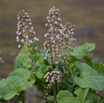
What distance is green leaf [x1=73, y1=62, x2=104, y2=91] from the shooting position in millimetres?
661

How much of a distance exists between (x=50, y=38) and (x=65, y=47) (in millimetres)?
103

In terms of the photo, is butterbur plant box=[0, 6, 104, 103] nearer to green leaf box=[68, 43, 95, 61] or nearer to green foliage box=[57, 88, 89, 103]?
green foliage box=[57, 88, 89, 103]

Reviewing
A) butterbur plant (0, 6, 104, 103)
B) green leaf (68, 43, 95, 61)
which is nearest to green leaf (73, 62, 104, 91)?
butterbur plant (0, 6, 104, 103)

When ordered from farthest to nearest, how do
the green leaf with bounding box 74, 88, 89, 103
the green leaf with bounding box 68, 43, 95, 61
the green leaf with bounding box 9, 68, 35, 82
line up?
the green leaf with bounding box 68, 43, 95, 61 < the green leaf with bounding box 9, 68, 35, 82 < the green leaf with bounding box 74, 88, 89, 103

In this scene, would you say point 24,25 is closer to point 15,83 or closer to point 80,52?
point 15,83

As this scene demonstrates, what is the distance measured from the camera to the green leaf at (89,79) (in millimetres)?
661

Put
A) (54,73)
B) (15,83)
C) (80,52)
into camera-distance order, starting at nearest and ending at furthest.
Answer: (54,73) < (15,83) < (80,52)

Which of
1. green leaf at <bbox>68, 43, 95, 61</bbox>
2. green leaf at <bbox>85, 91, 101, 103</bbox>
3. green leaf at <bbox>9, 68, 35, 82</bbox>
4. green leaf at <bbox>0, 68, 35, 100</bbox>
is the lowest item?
green leaf at <bbox>85, 91, 101, 103</bbox>

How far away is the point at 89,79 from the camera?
70cm

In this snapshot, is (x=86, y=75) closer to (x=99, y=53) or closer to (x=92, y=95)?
(x=92, y=95)

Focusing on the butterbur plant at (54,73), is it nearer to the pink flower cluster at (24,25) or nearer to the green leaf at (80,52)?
the pink flower cluster at (24,25)

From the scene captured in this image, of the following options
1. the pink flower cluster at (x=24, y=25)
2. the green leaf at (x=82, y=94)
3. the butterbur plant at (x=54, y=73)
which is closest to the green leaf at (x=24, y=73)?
the butterbur plant at (x=54, y=73)

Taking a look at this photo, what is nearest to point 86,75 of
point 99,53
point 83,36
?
point 99,53

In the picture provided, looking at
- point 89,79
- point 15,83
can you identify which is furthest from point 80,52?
point 15,83
